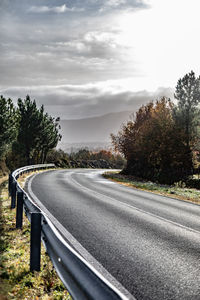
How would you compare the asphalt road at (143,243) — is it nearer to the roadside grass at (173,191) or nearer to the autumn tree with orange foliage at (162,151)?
the roadside grass at (173,191)

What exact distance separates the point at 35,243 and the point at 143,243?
2.73 meters

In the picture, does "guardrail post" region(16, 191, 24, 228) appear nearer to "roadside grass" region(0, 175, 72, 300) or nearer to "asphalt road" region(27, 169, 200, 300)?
"roadside grass" region(0, 175, 72, 300)

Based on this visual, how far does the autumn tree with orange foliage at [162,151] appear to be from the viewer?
3738 centimetres

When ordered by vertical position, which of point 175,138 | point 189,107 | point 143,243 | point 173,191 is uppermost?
point 189,107

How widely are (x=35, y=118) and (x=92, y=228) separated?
46.4 m

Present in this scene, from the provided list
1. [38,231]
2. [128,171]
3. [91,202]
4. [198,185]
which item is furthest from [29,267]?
[128,171]

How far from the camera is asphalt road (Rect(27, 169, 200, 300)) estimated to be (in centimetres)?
416

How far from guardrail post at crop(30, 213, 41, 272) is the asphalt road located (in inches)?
46.3

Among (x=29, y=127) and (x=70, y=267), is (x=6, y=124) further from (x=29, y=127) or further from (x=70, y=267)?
(x=70, y=267)

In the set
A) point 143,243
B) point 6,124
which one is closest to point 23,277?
point 143,243

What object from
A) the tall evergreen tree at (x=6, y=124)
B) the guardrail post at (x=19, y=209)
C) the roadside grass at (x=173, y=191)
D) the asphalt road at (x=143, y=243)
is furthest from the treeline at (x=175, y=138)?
the guardrail post at (x=19, y=209)

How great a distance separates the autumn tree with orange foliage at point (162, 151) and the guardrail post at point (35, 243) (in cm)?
3070

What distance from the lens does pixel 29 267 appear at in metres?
4.68

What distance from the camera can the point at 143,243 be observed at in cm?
626
